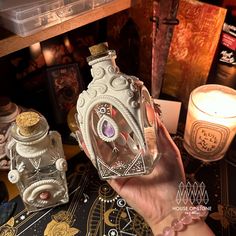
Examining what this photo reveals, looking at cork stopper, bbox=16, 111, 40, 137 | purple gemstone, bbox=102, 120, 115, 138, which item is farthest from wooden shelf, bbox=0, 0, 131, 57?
purple gemstone, bbox=102, 120, 115, 138

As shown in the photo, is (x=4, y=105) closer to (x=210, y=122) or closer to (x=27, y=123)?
(x=27, y=123)

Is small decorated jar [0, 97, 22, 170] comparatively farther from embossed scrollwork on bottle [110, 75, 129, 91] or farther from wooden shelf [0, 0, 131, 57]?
embossed scrollwork on bottle [110, 75, 129, 91]

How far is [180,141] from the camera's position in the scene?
76 cm

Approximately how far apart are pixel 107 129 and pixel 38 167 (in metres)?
0.18

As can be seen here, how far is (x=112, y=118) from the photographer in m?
0.51

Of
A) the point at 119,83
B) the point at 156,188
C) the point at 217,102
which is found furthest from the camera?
the point at 217,102

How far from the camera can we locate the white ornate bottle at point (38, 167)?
1.84 feet

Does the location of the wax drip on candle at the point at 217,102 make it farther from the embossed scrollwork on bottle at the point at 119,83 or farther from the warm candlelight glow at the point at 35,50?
the warm candlelight glow at the point at 35,50

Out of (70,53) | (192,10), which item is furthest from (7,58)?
(192,10)

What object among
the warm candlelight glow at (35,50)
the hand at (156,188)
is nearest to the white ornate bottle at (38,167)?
the hand at (156,188)

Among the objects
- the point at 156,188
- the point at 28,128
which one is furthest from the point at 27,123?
the point at 156,188

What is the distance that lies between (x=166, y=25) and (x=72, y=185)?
0.40 m

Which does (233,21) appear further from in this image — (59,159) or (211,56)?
(59,159)

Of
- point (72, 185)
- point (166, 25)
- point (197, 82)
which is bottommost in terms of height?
point (72, 185)
